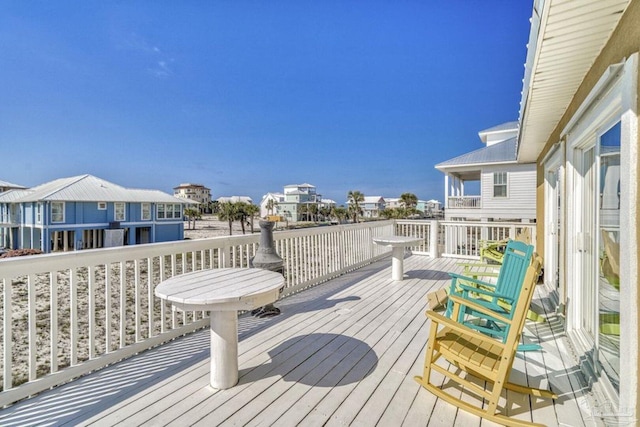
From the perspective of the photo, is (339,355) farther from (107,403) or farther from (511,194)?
(511,194)

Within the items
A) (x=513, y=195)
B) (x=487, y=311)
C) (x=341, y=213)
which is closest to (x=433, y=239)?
(x=487, y=311)

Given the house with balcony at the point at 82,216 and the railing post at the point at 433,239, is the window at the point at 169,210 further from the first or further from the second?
the railing post at the point at 433,239

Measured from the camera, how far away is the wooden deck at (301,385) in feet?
5.94

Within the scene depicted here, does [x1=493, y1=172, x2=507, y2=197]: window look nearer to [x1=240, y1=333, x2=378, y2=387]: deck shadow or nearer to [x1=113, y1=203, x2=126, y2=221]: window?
[x1=240, y1=333, x2=378, y2=387]: deck shadow

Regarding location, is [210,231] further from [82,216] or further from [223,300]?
[223,300]

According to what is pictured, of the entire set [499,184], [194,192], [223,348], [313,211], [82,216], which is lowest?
[223,348]

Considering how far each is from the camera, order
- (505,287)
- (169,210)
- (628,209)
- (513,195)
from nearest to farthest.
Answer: (628,209) < (505,287) < (513,195) < (169,210)

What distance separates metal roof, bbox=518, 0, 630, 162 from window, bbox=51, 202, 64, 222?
84.9ft

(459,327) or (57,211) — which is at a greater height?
(57,211)

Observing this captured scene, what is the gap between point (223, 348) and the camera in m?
2.09

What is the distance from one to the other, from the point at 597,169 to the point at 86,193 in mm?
27074

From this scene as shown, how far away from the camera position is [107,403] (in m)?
1.95

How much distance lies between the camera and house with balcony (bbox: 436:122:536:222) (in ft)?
41.0

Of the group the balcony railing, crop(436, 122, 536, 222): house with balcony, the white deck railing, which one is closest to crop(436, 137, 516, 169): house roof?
crop(436, 122, 536, 222): house with balcony
